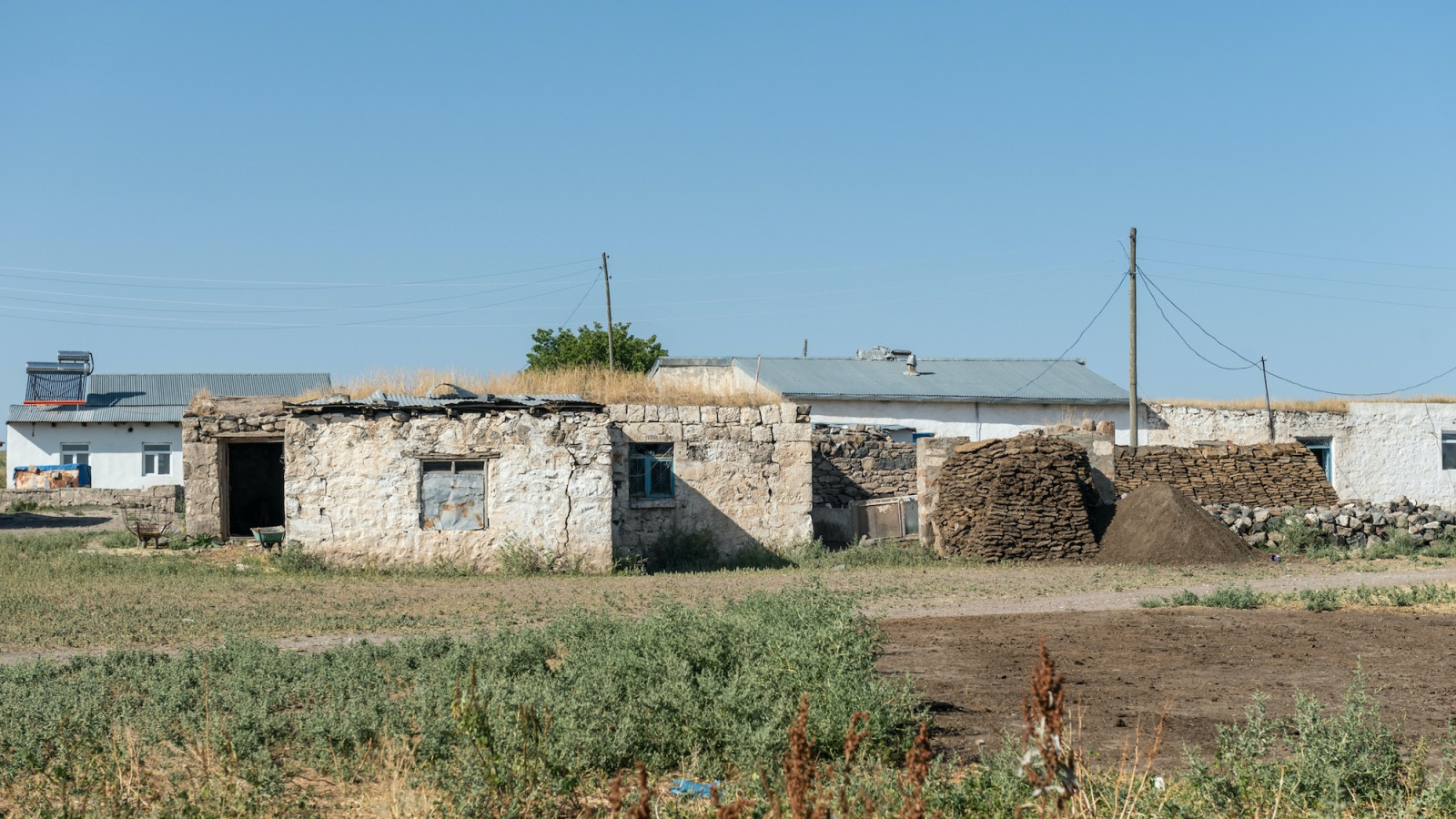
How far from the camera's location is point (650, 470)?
65.6 feet

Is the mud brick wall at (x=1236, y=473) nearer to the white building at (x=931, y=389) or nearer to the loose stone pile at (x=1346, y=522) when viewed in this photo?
the loose stone pile at (x=1346, y=522)

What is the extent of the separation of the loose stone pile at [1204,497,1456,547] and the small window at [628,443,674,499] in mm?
10295

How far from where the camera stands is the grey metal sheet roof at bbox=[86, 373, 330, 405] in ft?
146

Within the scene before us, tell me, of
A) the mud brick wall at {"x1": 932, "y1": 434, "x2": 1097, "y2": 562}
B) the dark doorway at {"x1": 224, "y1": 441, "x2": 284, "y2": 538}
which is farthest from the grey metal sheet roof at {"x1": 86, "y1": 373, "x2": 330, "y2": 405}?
the mud brick wall at {"x1": 932, "y1": 434, "x2": 1097, "y2": 562}

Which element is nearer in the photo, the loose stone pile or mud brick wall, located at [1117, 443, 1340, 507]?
the loose stone pile

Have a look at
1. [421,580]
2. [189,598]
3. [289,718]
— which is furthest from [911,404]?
[289,718]

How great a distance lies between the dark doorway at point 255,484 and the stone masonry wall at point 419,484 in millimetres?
9810

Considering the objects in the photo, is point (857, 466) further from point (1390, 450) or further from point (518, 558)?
point (1390, 450)

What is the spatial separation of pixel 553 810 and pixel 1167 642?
700 cm

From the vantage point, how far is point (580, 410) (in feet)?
58.6

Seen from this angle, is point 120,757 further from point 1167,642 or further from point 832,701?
point 1167,642

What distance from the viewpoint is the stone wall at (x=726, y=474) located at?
19844 mm

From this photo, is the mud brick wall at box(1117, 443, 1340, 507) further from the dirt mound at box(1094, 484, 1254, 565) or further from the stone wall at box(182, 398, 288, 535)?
the stone wall at box(182, 398, 288, 535)

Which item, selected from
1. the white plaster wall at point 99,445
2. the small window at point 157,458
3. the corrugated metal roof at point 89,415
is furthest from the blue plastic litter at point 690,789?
the small window at point 157,458
